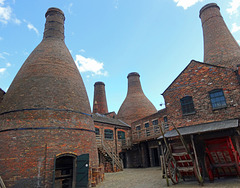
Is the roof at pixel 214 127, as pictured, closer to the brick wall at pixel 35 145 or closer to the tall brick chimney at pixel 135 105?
the brick wall at pixel 35 145

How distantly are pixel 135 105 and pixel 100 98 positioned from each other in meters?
8.83

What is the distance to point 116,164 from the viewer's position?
16719 mm

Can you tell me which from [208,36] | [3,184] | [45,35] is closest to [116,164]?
[3,184]

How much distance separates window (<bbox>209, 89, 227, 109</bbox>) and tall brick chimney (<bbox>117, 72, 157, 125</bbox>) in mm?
15644

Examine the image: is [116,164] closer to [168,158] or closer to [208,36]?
[168,158]

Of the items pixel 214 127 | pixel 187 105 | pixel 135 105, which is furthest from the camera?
pixel 135 105

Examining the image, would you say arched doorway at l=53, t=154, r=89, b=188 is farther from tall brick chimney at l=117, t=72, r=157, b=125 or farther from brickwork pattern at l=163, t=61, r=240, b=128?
tall brick chimney at l=117, t=72, r=157, b=125

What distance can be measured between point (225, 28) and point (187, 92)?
8.53 metres

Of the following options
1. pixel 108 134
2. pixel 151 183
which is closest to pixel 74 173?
pixel 151 183

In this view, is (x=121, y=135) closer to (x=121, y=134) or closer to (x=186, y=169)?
(x=121, y=134)

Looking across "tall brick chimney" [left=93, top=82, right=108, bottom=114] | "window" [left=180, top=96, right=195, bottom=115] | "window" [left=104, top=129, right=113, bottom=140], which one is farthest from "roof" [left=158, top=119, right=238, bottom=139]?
"tall brick chimney" [left=93, top=82, right=108, bottom=114]

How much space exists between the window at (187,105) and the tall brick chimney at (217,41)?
13.2ft

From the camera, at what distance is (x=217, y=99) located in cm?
998

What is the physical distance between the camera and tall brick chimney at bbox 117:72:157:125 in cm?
2558
